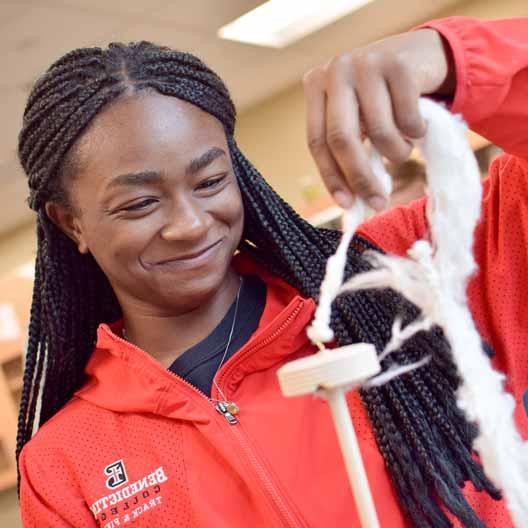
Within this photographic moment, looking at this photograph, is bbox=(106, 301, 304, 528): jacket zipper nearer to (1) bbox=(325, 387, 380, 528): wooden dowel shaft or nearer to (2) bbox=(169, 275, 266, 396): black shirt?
(2) bbox=(169, 275, 266, 396): black shirt

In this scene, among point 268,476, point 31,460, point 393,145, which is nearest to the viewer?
point 393,145

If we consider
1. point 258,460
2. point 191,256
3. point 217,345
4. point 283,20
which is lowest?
point 258,460

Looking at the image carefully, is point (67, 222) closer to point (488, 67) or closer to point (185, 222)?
point (185, 222)

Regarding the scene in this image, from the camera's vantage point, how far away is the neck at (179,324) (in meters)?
0.90

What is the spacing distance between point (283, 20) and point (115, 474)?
2605mm

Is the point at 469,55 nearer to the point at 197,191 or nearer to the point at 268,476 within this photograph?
the point at 197,191

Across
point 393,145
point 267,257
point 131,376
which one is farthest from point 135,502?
point 393,145

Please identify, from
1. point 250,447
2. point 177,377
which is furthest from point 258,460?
point 177,377

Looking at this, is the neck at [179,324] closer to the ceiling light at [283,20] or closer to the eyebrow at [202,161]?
the eyebrow at [202,161]

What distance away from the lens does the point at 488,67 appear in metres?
0.62

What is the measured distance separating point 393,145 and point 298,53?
3.20 m

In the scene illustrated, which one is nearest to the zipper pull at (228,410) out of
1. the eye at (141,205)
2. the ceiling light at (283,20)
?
the eye at (141,205)

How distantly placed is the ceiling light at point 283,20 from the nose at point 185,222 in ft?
7.37

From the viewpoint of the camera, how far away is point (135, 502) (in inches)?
32.3
